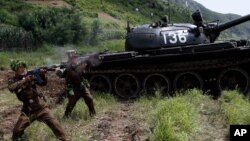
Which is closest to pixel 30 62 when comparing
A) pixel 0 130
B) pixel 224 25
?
pixel 224 25

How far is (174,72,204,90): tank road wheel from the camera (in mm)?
14906

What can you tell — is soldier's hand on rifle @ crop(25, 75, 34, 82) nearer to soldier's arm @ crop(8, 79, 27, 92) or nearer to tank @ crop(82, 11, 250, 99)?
soldier's arm @ crop(8, 79, 27, 92)

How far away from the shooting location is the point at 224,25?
15820 mm

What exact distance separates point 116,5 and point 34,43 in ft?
169

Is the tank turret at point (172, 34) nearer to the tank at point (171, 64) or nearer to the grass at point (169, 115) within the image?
the tank at point (171, 64)

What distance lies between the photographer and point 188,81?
49.6 feet

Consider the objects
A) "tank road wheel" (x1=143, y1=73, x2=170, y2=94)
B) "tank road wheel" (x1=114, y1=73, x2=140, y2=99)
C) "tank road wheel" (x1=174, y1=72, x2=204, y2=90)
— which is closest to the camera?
"tank road wheel" (x1=174, y1=72, x2=204, y2=90)

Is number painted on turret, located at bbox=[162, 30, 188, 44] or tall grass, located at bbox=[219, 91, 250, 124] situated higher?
number painted on turret, located at bbox=[162, 30, 188, 44]

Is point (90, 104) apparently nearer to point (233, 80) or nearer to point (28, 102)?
point (28, 102)

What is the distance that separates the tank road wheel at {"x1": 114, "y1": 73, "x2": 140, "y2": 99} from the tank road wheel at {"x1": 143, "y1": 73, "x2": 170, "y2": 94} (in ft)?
1.13

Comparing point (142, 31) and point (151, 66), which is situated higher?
point (142, 31)

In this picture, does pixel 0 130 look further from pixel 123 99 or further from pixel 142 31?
pixel 142 31

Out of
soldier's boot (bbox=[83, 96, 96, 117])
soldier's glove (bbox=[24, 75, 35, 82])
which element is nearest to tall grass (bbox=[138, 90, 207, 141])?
soldier's boot (bbox=[83, 96, 96, 117])

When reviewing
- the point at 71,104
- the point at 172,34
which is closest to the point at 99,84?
the point at 172,34
